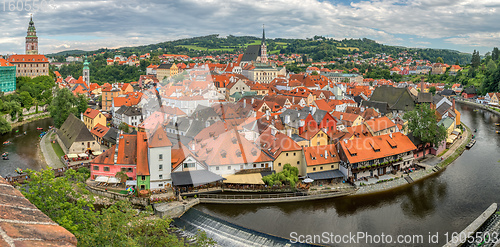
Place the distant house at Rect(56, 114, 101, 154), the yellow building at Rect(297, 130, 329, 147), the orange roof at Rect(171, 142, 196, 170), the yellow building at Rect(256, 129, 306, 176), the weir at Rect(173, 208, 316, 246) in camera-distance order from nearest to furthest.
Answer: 1. the weir at Rect(173, 208, 316, 246)
2. the orange roof at Rect(171, 142, 196, 170)
3. the yellow building at Rect(256, 129, 306, 176)
4. the yellow building at Rect(297, 130, 329, 147)
5. the distant house at Rect(56, 114, 101, 154)

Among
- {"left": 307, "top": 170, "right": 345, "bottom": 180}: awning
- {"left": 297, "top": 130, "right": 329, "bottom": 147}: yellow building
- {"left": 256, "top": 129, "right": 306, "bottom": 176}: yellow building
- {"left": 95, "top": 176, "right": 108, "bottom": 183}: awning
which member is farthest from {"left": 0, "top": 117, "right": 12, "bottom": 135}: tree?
{"left": 307, "top": 170, "right": 345, "bottom": 180}: awning

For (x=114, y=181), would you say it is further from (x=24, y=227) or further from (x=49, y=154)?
(x=24, y=227)

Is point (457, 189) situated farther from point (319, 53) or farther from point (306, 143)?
point (319, 53)

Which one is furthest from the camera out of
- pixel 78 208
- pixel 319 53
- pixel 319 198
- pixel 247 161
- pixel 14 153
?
pixel 319 53

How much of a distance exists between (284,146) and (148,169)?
9.05 meters

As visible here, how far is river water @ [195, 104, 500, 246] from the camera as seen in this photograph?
61.1 ft

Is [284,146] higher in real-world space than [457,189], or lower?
higher

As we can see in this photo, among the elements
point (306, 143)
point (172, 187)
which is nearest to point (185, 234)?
point (172, 187)

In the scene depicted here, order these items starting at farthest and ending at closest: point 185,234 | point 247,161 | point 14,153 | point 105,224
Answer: point 14,153 < point 247,161 < point 185,234 < point 105,224

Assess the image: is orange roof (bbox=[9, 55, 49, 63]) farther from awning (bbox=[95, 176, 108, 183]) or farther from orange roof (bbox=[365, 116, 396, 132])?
orange roof (bbox=[365, 116, 396, 132])

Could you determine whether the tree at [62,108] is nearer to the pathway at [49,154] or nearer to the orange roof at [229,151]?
the pathway at [49,154]

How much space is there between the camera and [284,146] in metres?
24.6

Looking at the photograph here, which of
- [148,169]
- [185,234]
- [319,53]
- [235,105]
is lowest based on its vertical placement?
[185,234]

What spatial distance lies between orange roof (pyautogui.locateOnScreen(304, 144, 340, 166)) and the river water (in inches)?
118
